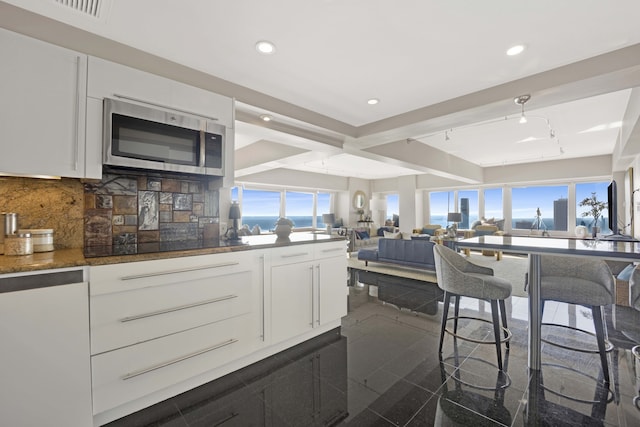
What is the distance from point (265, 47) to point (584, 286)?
288 cm

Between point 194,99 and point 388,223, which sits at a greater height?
point 194,99

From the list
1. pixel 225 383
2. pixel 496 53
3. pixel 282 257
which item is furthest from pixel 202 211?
pixel 496 53

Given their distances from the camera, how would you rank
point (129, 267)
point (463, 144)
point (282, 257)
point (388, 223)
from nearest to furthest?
1. point (129, 267)
2. point (282, 257)
3. point (463, 144)
4. point (388, 223)

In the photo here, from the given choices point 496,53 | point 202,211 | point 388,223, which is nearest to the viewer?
point 496,53

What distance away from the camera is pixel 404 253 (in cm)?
554

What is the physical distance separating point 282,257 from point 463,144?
200 inches

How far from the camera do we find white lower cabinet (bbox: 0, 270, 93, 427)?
1276 mm

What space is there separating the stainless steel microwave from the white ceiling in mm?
543

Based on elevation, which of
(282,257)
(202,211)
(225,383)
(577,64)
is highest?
(577,64)

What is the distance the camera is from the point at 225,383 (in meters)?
1.94

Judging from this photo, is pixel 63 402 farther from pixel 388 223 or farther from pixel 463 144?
pixel 388 223

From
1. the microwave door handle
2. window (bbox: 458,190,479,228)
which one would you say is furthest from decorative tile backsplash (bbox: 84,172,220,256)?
window (bbox: 458,190,479,228)

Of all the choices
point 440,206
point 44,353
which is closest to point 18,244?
point 44,353

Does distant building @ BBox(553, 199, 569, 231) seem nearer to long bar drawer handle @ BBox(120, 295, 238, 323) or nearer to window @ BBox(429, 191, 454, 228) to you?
window @ BBox(429, 191, 454, 228)
